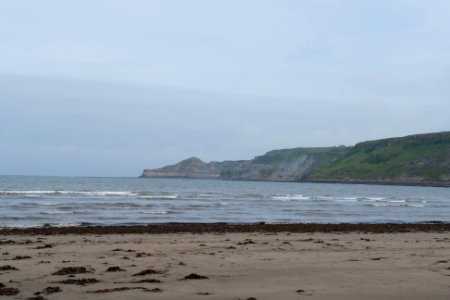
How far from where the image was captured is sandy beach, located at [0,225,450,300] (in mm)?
8891

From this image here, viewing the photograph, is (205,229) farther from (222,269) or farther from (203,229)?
(222,269)

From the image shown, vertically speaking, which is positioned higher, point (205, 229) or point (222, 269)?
point (222, 269)

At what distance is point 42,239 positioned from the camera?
19.2 meters

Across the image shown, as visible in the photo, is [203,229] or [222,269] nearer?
[222,269]

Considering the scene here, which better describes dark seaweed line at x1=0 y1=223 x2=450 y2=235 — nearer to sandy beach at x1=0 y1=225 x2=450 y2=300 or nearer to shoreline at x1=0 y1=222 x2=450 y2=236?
shoreline at x1=0 y1=222 x2=450 y2=236

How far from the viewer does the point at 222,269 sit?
11.5 metres

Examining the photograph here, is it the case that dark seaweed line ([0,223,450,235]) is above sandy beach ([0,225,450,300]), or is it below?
below

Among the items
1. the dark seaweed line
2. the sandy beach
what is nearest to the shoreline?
the dark seaweed line

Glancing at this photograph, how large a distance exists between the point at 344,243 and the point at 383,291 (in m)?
9.55

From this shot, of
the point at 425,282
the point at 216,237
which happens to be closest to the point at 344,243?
the point at 216,237

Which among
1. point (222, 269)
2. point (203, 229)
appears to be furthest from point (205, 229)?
point (222, 269)

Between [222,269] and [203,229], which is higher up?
[222,269]

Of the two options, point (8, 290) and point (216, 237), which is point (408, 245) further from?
point (8, 290)

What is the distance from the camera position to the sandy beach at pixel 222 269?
889 centimetres
